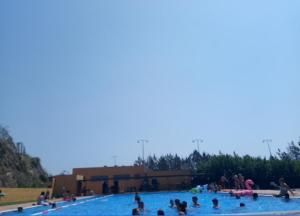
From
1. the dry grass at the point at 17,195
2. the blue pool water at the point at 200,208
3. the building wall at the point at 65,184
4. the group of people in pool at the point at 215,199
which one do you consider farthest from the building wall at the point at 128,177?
the blue pool water at the point at 200,208

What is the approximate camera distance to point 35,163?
60125mm

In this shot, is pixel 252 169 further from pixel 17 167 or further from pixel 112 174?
pixel 17 167

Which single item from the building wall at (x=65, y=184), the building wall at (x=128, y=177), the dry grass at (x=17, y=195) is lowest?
the dry grass at (x=17, y=195)

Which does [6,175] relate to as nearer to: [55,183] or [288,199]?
[55,183]

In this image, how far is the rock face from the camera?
4772 centimetres

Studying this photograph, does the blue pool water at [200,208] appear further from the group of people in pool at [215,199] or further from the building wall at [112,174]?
the building wall at [112,174]

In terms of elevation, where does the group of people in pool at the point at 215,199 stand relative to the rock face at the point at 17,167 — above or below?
below

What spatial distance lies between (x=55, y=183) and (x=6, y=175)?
14.2m

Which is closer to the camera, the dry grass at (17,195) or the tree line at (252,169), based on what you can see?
the dry grass at (17,195)

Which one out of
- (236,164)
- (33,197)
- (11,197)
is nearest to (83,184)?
(33,197)

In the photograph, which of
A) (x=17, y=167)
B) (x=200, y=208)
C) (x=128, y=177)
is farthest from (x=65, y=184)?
(x=200, y=208)

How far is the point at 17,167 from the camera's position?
5256 centimetres

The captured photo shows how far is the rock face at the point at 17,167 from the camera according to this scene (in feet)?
157

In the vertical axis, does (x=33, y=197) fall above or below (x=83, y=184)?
below
